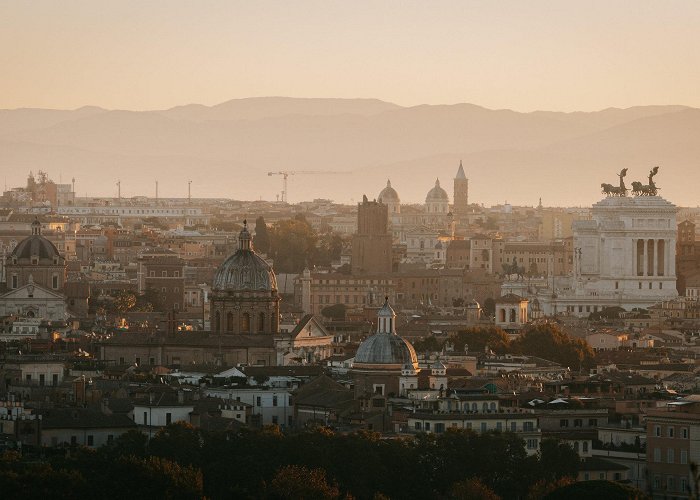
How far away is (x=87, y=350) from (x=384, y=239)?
77.4 m

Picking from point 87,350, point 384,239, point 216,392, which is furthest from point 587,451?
point 384,239

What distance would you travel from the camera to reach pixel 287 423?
76.8 m

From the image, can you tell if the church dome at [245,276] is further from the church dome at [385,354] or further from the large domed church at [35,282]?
the large domed church at [35,282]

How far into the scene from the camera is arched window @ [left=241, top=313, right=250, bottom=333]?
102 m

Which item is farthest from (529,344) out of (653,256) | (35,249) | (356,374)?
(653,256)

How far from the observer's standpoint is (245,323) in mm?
102562

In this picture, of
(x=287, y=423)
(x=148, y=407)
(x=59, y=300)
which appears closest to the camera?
(x=148, y=407)

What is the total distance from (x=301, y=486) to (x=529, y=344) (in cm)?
4691

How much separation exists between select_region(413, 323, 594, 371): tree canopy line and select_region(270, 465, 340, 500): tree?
1587 inches

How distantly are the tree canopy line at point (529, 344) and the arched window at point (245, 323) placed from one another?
598 cm

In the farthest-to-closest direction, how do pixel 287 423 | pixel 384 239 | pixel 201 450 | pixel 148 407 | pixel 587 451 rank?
pixel 384 239 → pixel 287 423 → pixel 148 407 → pixel 587 451 → pixel 201 450

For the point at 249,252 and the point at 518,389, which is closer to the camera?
the point at 518,389

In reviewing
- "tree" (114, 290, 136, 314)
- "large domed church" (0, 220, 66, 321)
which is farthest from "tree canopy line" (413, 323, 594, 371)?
"tree" (114, 290, 136, 314)

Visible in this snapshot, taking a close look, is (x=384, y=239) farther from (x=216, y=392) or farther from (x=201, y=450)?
(x=201, y=450)
